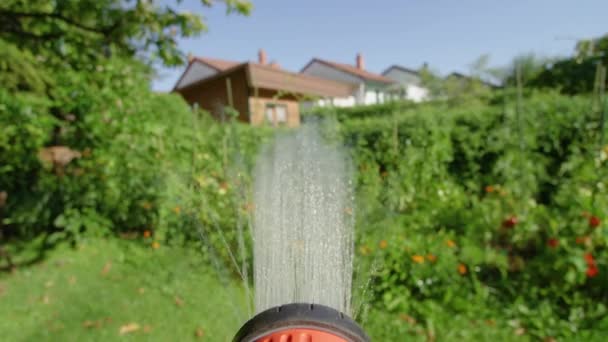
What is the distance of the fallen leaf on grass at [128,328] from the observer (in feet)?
9.21

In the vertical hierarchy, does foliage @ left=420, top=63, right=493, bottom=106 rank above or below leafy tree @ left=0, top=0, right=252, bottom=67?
above

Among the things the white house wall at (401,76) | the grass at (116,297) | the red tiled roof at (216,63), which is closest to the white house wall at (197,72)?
the red tiled roof at (216,63)

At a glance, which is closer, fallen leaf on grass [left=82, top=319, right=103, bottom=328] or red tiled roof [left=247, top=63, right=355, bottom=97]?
fallen leaf on grass [left=82, top=319, right=103, bottom=328]

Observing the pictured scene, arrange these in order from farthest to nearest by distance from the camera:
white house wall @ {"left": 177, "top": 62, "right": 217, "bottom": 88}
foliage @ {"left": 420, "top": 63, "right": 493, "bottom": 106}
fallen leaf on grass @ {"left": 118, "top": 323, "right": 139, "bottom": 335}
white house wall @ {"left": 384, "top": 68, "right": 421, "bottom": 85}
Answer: white house wall @ {"left": 384, "top": 68, "right": 421, "bottom": 85} → white house wall @ {"left": 177, "top": 62, "right": 217, "bottom": 88} → foliage @ {"left": 420, "top": 63, "right": 493, "bottom": 106} → fallen leaf on grass @ {"left": 118, "top": 323, "right": 139, "bottom": 335}

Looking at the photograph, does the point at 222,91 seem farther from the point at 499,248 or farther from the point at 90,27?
the point at 499,248

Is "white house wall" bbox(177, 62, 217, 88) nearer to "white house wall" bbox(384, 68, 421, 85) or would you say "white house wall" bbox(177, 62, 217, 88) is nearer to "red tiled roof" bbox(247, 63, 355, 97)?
"red tiled roof" bbox(247, 63, 355, 97)

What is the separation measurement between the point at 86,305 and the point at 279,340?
3.43 metres

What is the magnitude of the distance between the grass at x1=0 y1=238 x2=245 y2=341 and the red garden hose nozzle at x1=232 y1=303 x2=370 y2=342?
206cm

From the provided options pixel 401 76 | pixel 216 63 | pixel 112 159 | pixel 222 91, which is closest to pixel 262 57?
pixel 216 63

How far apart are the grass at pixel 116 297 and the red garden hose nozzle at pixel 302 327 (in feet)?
6.77

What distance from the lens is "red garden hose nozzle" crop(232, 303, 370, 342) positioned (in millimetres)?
470

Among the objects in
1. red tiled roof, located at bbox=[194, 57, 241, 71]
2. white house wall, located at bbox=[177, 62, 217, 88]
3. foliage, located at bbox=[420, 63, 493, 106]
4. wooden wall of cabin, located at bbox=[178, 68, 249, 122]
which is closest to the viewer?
wooden wall of cabin, located at bbox=[178, 68, 249, 122]

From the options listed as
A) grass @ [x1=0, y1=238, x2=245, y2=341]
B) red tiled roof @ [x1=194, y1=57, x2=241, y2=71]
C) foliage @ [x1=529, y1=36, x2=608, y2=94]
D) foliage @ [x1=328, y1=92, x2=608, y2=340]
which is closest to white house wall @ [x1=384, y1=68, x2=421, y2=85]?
red tiled roof @ [x1=194, y1=57, x2=241, y2=71]

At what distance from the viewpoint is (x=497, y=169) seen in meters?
4.26
